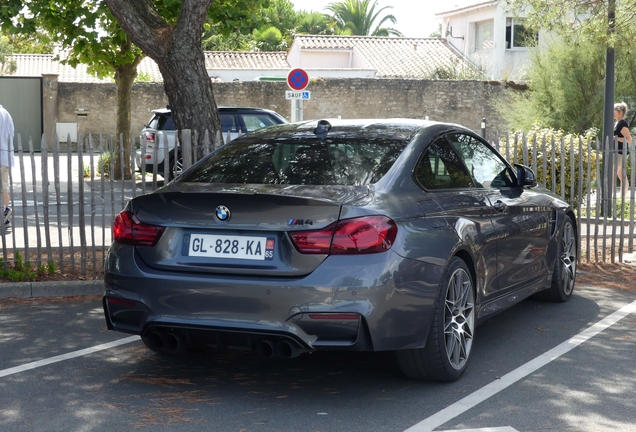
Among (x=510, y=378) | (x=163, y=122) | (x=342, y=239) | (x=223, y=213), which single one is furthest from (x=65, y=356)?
(x=163, y=122)

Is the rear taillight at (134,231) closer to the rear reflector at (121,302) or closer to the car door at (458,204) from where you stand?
the rear reflector at (121,302)

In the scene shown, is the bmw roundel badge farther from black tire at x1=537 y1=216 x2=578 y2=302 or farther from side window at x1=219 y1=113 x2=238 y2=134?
side window at x1=219 y1=113 x2=238 y2=134

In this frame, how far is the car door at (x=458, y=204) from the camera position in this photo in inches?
219

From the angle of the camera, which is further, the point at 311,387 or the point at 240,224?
the point at 311,387

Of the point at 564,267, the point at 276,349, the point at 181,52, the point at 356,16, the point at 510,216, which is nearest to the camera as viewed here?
the point at 276,349

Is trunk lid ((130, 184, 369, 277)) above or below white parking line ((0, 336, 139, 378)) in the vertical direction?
above

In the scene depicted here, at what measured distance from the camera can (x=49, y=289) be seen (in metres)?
8.55

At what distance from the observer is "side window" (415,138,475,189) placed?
5.66 meters

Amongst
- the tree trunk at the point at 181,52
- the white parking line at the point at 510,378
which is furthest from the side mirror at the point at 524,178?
the tree trunk at the point at 181,52

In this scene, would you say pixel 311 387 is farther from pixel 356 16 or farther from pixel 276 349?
pixel 356 16

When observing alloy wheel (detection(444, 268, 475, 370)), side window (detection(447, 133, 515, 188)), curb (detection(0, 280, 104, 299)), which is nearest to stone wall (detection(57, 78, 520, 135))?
curb (detection(0, 280, 104, 299))

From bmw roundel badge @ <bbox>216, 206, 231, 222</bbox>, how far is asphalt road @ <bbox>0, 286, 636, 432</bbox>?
3.25 feet

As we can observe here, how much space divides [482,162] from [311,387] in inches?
85.4

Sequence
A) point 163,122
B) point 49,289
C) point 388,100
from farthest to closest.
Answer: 1. point 388,100
2. point 163,122
3. point 49,289
